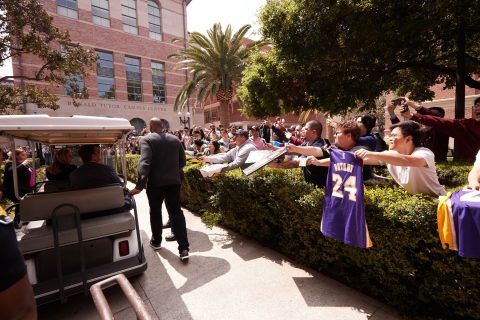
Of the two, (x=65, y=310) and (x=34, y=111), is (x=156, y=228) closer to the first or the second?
(x=65, y=310)

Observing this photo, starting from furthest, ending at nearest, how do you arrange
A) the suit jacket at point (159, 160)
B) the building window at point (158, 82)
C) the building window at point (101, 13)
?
the building window at point (158, 82) → the building window at point (101, 13) → the suit jacket at point (159, 160)

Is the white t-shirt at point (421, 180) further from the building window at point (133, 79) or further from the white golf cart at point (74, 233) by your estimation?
the building window at point (133, 79)

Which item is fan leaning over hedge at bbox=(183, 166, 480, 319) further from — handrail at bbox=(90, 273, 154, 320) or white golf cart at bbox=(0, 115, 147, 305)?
handrail at bbox=(90, 273, 154, 320)

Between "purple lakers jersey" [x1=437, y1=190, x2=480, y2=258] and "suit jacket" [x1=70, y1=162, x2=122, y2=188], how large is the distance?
13.8ft

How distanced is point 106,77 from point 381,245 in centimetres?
3225

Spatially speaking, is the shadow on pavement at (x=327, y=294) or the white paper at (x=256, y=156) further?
the white paper at (x=256, y=156)

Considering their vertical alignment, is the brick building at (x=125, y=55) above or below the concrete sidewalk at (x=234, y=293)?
above

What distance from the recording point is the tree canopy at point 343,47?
15.9ft

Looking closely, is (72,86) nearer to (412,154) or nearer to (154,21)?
(412,154)

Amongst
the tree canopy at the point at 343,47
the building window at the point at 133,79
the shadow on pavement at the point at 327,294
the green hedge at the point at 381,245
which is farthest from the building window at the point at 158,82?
the shadow on pavement at the point at 327,294

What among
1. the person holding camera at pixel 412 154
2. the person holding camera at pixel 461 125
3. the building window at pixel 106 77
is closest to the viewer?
the person holding camera at pixel 412 154

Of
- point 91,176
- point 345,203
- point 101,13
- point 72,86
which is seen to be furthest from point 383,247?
point 101,13

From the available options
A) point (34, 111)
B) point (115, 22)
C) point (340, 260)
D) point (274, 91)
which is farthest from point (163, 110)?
point (340, 260)

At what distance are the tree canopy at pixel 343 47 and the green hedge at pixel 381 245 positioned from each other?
3.09 meters
